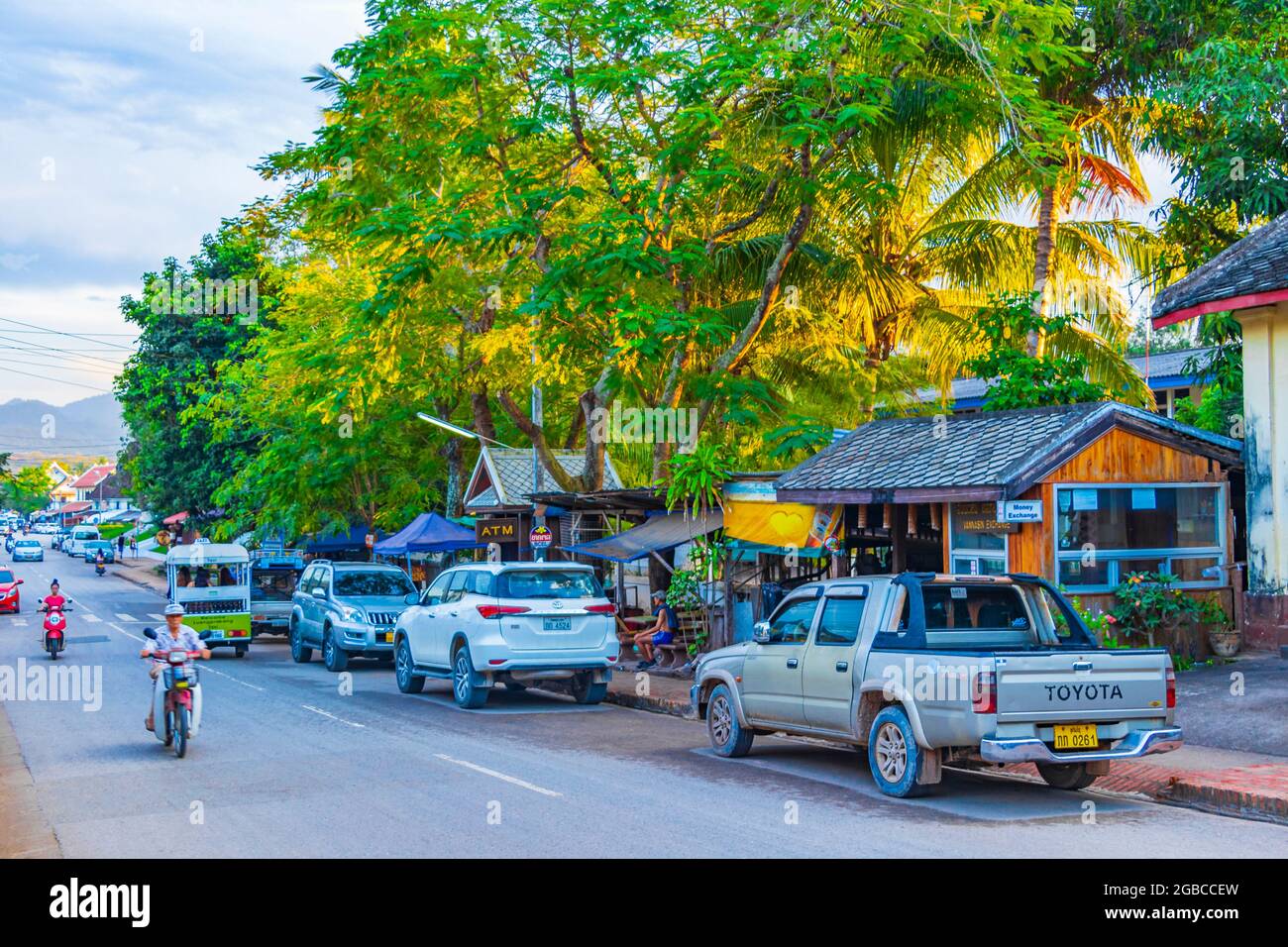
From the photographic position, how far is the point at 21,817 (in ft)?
32.7

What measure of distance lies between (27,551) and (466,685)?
238 feet

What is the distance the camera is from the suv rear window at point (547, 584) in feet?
56.0

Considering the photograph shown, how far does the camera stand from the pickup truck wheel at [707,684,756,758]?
41.7 feet

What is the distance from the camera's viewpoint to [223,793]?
10.8m

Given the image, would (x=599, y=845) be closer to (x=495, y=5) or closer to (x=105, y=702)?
(x=105, y=702)

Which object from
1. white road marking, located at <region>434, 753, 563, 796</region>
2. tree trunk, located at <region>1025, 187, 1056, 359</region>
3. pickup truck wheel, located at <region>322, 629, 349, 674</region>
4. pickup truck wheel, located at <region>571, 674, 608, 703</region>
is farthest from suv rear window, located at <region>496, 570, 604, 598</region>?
tree trunk, located at <region>1025, 187, 1056, 359</region>

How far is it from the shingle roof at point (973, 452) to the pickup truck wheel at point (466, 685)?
513 cm

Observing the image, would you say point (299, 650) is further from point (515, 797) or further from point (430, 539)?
point (515, 797)

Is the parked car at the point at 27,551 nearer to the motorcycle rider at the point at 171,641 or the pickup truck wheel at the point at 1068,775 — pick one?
the motorcycle rider at the point at 171,641

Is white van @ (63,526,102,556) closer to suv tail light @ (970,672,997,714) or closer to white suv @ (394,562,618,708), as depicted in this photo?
white suv @ (394,562,618,708)

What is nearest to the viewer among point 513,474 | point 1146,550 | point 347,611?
point 1146,550

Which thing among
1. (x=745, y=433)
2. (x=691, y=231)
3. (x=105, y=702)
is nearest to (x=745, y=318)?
(x=691, y=231)

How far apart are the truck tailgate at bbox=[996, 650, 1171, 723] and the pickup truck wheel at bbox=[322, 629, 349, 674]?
53.1 ft

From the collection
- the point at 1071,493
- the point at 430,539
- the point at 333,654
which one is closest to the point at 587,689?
the point at 1071,493
